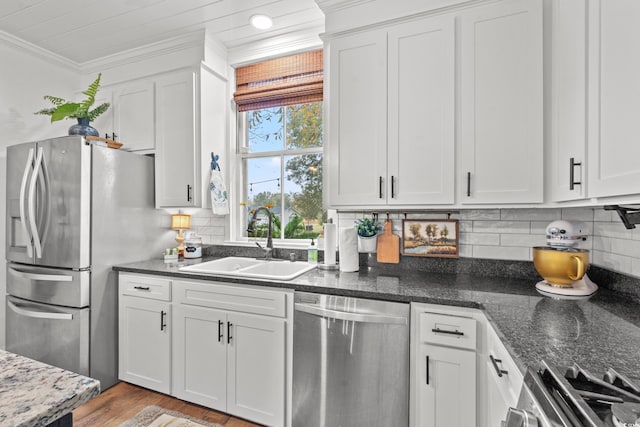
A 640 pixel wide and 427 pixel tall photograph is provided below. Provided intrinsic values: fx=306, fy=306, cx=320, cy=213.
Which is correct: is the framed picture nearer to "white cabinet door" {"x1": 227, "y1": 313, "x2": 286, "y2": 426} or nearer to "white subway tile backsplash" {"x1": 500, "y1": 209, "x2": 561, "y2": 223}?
"white subway tile backsplash" {"x1": 500, "y1": 209, "x2": 561, "y2": 223}

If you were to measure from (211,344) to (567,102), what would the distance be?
7.46 feet

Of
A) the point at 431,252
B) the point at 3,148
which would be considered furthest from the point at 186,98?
the point at 431,252

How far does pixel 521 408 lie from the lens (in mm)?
763

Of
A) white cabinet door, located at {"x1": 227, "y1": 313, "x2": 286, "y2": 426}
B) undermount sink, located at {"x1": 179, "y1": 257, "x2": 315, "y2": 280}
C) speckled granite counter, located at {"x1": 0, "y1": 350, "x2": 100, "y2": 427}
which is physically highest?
speckled granite counter, located at {"x1": 0, "y1": 350, "x2": 100, "y2": 427}

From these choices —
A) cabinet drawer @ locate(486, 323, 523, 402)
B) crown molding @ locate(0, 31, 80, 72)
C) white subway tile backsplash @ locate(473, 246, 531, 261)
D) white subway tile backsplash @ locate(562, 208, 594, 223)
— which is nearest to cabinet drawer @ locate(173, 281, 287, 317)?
cabinet drawer @ locate(486, 323, 523, 402)

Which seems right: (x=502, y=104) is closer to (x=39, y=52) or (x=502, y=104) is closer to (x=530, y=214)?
(x=530, y=214)

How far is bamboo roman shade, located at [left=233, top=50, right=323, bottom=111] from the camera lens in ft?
8.09

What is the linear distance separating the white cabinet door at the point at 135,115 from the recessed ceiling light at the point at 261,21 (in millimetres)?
1046

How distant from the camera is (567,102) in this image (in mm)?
1327

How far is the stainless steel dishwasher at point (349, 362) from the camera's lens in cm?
150

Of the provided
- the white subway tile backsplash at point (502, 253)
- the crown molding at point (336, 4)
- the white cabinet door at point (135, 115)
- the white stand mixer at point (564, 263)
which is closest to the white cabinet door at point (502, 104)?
→ the white stand mixer at point (564, 263)

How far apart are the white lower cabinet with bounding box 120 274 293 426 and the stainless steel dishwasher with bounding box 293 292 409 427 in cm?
11

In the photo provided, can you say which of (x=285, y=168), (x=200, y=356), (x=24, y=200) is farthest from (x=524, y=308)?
(x=24, y=200)

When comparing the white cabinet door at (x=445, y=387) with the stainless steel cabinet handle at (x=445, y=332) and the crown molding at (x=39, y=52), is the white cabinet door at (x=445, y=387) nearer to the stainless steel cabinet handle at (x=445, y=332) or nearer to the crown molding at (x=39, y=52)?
the stainless steel cabinet handle at (x=445, y=332)
